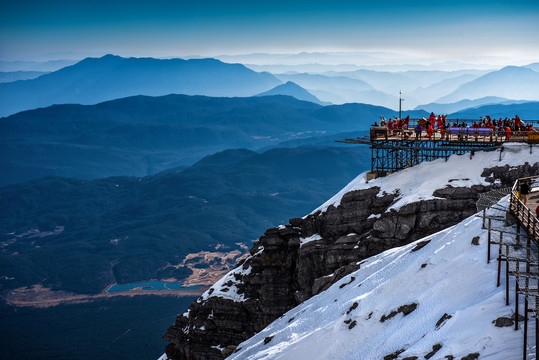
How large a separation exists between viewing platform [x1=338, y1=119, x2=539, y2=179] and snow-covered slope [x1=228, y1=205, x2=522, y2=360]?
53.7ft

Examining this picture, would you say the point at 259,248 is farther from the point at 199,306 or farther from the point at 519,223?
the point at 519,223

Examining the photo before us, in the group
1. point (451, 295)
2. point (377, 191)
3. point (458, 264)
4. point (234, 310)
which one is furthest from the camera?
point (234, 310)

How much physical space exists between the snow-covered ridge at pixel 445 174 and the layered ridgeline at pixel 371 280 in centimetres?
12

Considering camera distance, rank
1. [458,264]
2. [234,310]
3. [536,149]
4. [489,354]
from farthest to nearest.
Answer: [234,310] < [536,149] < [458,264] < [489,354]

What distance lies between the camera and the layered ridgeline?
115 feet

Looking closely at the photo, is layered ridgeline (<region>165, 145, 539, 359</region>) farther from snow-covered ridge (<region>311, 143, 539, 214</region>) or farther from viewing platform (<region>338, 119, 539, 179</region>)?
viewing platform (<region>338, 119, 539, 179</region>)

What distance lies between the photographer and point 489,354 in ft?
91.2

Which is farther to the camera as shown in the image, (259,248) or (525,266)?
(259,248)

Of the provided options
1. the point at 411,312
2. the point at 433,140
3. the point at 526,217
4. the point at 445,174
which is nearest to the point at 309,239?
the point at 445,174

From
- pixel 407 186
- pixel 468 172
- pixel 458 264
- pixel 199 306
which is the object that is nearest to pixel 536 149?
pixel 468 172

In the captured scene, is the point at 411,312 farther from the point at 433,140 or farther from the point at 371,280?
the point at 433,140

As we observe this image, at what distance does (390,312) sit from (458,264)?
17.3 ft

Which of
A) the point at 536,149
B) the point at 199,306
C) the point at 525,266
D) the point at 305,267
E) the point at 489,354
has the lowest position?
the point at 199,306

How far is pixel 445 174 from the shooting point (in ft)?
195
